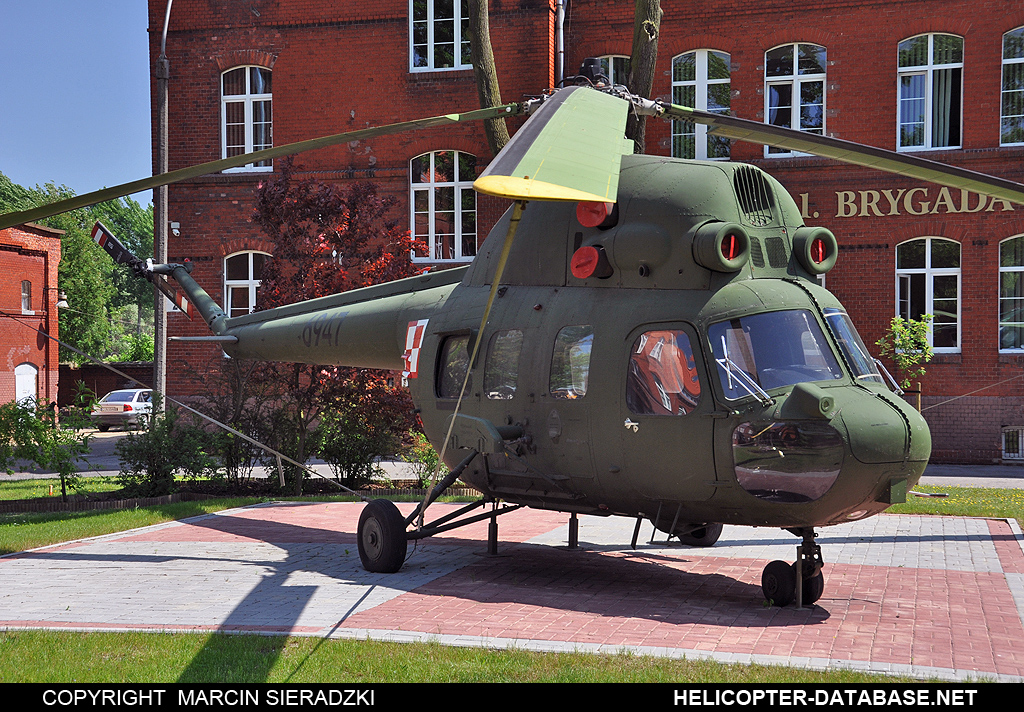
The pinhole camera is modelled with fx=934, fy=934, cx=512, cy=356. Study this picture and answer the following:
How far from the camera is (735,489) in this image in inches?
279

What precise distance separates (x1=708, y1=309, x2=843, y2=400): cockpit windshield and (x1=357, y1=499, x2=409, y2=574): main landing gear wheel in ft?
11.5

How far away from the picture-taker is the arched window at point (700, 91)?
21.7 m

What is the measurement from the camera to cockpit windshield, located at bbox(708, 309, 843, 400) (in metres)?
7.10

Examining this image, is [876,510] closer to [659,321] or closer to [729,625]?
[729,625]

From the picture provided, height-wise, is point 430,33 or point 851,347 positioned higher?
point 430,33

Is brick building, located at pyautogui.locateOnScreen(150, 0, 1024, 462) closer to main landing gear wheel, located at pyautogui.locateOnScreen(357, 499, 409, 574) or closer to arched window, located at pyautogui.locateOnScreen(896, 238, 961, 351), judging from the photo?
arched window, located at pyautogui.locateOnScreen(896, 238, 961, 351)

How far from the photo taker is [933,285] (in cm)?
2067

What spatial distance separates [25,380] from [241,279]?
18166 mm

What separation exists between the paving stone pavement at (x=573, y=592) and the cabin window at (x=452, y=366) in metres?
1.76

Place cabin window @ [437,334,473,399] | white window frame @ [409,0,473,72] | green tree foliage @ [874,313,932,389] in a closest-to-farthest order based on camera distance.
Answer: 1. cabin window @ [437,334,473,399]
2. green tree foliage @ [874,313,932,389]
3. white window frame @ [409,0,473,72]

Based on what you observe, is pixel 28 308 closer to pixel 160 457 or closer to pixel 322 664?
pixel 160 457

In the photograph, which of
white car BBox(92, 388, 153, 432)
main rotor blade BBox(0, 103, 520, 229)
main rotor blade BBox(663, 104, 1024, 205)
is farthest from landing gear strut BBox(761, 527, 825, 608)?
white car BBox(92, 388, 153, 432)

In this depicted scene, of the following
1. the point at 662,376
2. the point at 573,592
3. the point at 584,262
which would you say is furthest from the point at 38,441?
the point at 662,376
